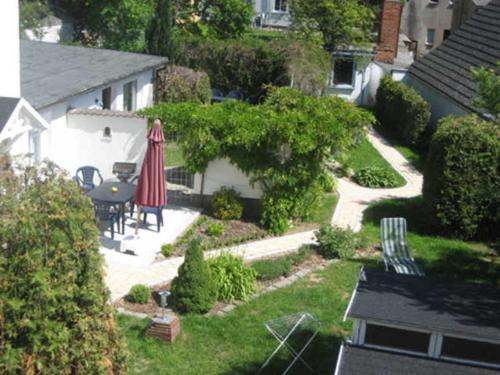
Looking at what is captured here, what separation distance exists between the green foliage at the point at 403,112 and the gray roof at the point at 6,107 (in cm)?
1529

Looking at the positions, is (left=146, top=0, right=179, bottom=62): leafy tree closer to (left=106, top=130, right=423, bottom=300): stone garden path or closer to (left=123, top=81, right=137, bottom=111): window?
(left=123, top=81, right=137, bottom=111): window

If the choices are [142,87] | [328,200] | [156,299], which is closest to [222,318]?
[156,299]

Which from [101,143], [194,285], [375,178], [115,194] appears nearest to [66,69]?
[101,143]

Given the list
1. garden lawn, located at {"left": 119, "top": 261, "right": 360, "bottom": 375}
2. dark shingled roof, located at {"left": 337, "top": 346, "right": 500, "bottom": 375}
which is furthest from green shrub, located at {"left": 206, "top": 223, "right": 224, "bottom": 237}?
dark shingled roof, located at {"left": 337, "top": 346, "right": 500, "bottom": 375}

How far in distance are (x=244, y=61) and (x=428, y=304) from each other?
22229mm

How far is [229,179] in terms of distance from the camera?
60.4ft

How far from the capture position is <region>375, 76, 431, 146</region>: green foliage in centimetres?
2653

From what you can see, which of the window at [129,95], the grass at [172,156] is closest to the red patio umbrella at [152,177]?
the grass at [172,156]

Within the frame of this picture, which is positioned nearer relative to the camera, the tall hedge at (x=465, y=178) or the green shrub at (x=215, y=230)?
the tall hedge at (x=465, y=178)

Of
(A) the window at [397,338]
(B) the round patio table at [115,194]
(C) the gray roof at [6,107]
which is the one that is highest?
(C) the gray roof at [6,107]

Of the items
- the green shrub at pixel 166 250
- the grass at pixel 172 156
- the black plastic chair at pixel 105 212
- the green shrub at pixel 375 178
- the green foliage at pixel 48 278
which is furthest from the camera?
the green shrub at pixel 375 178

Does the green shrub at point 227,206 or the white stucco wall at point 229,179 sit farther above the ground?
the white stucco wall at point 229,179

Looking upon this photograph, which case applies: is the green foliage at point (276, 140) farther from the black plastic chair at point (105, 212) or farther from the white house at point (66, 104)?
the black plastic chair at point (105, 212)

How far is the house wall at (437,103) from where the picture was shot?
24.7m
